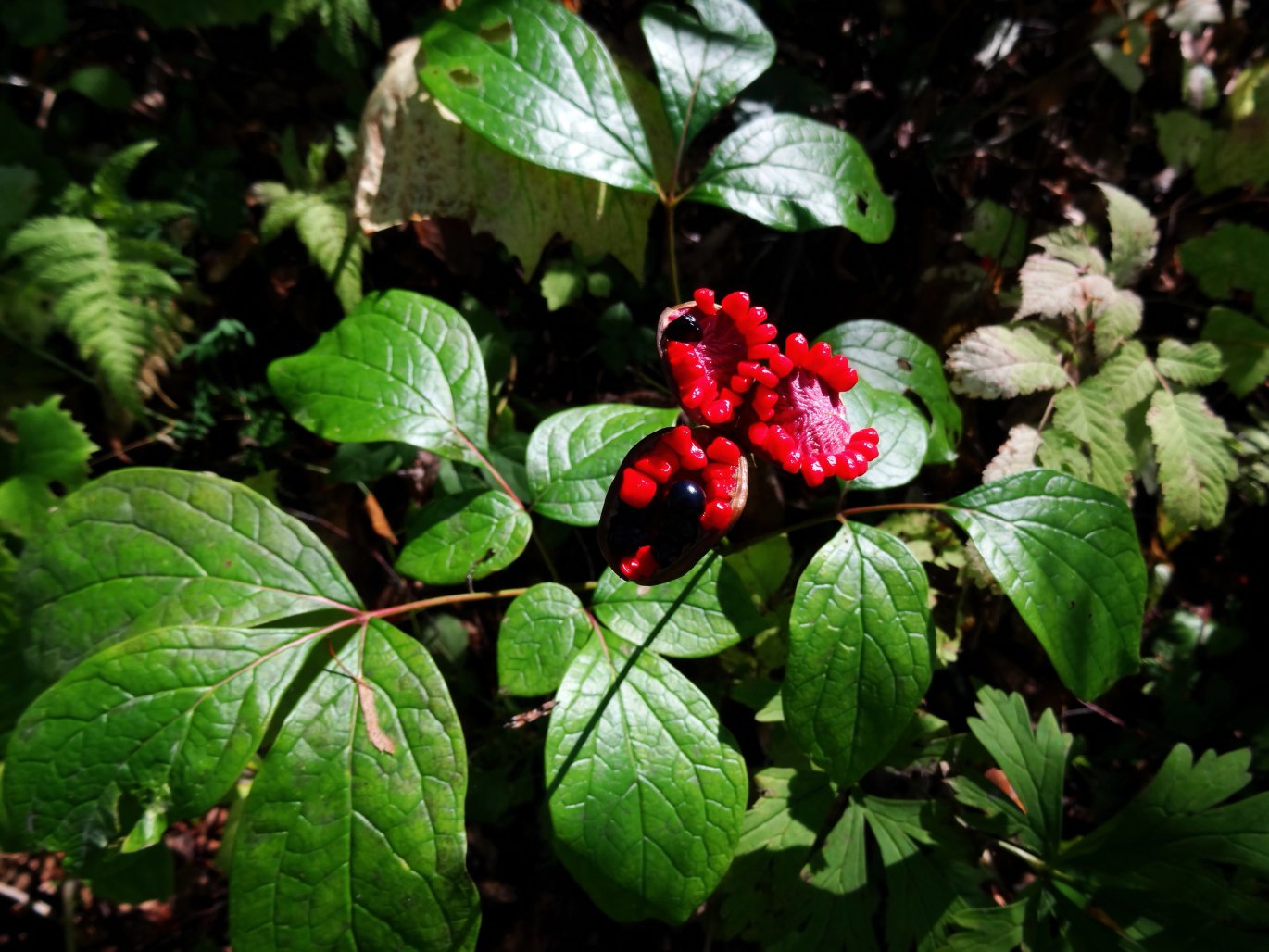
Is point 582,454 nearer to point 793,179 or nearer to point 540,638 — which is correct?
point 540,638

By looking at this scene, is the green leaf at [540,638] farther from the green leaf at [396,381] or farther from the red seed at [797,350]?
the red seed at [797,350]

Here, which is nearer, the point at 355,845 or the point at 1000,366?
the point at 355,845

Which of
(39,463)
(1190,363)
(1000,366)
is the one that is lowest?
(39,463)

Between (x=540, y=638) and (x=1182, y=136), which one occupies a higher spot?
(x=1182, y=136)

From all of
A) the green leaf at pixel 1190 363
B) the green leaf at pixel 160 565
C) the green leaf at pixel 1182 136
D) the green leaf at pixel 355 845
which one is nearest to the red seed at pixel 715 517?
the green leaf at pixel 355 845

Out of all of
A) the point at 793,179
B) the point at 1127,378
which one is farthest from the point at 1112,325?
the point at 793,179

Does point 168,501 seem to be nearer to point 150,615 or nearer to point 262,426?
point 150,615

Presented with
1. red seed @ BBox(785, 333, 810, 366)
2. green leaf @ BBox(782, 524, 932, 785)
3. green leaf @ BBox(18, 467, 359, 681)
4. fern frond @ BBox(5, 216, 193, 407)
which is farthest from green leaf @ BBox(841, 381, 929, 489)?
fern frond @ BBox(5, 216, 193, 407)
